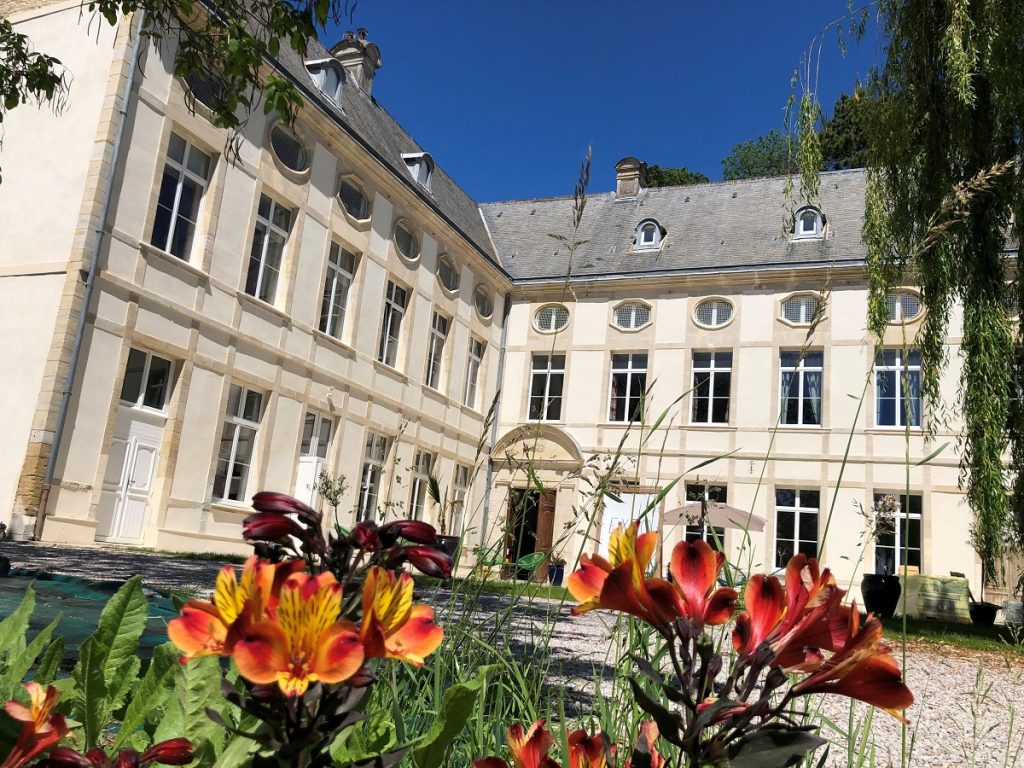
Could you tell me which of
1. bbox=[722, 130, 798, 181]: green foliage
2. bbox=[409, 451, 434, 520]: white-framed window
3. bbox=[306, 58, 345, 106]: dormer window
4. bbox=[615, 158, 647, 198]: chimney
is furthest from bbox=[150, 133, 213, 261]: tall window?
bbox=[722, 130, 798, 181]: green foliage

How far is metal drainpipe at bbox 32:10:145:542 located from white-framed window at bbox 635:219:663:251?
13.9 metres

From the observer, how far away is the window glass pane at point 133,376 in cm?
1180

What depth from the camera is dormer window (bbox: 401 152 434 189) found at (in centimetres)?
1981

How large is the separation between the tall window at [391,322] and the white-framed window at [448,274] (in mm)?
1452

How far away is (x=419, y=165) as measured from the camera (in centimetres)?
1991

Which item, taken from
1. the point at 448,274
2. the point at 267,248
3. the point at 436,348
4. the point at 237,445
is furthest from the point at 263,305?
the point at 448,274

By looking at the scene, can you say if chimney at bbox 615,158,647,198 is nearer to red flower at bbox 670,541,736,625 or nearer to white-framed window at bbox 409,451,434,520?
white-framed window at bbox 409,451,434,520

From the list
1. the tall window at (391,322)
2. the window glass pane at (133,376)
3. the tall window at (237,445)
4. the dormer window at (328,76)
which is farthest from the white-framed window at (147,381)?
the dormer window at (328,76)

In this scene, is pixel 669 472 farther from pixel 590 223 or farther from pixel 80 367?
pixel 80 367

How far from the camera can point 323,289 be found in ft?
51.8

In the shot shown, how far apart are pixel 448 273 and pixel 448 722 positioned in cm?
1960

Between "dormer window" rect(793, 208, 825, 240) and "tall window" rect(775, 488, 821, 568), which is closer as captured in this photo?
"tall window" rect(775, 488, 821, 568)

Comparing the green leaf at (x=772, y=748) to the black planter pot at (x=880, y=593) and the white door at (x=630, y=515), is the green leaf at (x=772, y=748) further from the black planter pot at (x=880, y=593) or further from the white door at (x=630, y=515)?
the black planter pot at (x=880, y=593)

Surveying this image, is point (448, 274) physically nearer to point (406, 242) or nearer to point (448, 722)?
point (406, 242)
